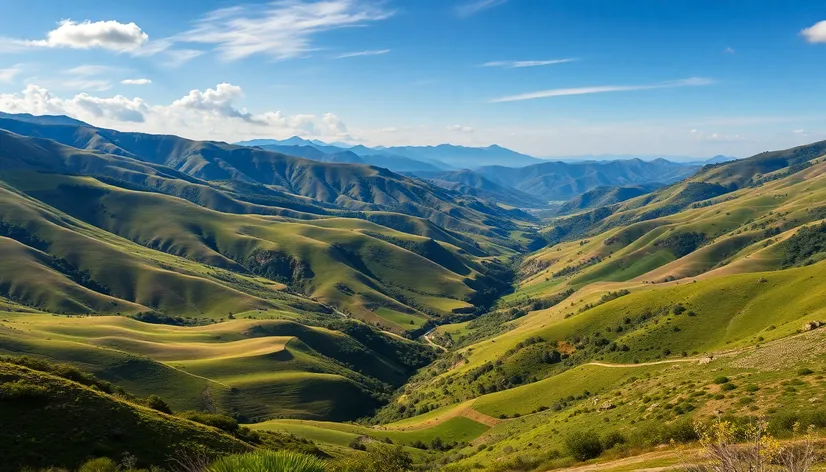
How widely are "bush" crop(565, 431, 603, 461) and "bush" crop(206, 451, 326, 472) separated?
4274 centimetres

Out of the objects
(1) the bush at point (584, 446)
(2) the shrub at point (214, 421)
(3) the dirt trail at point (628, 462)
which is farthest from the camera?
(2) the shrub at point (214, 421)

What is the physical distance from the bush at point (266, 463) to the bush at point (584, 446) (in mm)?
42738

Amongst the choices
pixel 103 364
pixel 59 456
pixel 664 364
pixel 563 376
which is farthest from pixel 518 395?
pixel 103 364

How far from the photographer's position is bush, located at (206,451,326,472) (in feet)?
61.6

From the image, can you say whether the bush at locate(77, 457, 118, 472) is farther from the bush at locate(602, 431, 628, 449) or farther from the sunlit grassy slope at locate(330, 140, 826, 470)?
the sunlit grassy slope at locate(330, 140, 826, 470)

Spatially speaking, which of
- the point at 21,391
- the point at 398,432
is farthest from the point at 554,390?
the point at 21,391

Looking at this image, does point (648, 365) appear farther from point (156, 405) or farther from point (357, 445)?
point (156, 405)

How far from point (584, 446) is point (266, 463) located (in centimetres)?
4554

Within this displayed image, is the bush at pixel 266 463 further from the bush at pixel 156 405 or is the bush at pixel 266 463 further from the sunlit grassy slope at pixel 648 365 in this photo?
the bush at pixel 156 405

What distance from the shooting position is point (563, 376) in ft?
438

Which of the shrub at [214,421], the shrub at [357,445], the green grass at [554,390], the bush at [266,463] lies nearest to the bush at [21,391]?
the shrub at [214,421]

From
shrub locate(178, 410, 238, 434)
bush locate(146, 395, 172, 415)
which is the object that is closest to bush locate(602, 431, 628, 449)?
shrub locate(178, 410, 238, 434)

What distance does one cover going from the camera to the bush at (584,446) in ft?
174

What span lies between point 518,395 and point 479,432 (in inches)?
648
